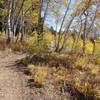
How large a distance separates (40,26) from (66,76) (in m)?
12.3

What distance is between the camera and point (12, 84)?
980 cm

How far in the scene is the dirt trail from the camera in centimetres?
870

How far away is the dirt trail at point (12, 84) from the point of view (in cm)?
870

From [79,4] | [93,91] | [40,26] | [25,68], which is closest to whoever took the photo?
[93,91]

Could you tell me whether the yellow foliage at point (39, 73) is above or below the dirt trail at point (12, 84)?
above


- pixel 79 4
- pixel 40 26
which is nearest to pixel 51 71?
pixel 40 26

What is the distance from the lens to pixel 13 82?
10.1 metres

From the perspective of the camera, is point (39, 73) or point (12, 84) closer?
point (12, 84)

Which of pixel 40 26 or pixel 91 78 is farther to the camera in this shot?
pixel 40 26

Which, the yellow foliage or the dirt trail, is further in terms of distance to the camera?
the yellow foliage

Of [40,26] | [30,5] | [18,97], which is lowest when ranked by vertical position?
[18,97]

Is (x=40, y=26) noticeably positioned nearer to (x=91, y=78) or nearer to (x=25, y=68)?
(x=25, y=68)

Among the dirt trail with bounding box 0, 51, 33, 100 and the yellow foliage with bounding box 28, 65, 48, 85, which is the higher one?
the yellow foliage with bounding box 28, 65, 48, 85

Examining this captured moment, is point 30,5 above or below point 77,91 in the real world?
above
